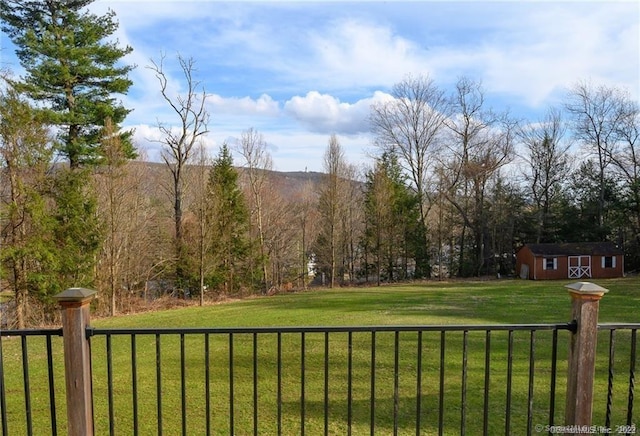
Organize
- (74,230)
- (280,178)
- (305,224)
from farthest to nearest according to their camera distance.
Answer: (280,178) < (305,224) < (74,230)

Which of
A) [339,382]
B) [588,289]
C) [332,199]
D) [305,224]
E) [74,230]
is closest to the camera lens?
[588,289]

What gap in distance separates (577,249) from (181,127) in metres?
21.3

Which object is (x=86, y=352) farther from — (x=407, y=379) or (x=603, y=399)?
(x=603, y=399)

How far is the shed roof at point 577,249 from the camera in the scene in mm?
22844

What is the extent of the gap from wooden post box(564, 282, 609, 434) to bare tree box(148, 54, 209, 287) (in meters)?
16.2

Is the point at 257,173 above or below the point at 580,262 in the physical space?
above

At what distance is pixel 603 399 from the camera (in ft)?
17.3

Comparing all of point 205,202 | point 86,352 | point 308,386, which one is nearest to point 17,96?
point 205,202

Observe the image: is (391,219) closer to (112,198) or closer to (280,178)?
(280,178)

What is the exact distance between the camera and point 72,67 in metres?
13.1

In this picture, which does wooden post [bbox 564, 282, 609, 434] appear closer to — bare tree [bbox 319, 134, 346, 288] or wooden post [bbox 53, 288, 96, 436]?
wooden post [bbox 53, 288, 96, 436]

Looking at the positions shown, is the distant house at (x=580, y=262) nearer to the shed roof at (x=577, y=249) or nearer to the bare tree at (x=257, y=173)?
the shed roof at (x=577, y=249)

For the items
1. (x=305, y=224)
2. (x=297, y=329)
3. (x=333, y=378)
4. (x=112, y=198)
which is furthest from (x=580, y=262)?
(x=297, y=329)

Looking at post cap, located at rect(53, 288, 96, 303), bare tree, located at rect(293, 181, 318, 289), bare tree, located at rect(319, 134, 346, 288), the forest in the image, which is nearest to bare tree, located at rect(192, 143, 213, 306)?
the forest
